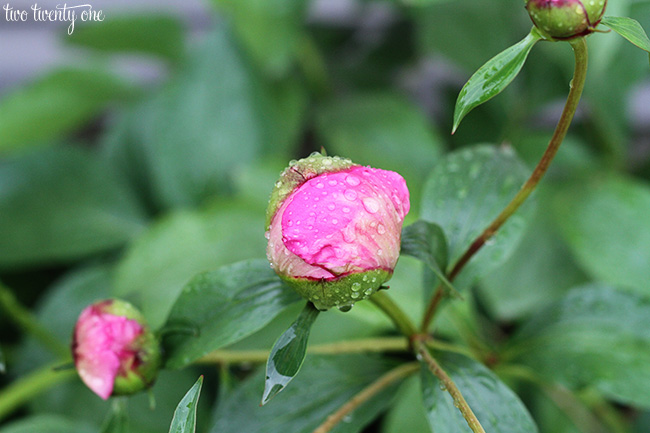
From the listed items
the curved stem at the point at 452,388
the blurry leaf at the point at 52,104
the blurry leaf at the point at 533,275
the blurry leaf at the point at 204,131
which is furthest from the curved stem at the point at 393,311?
the blurry leaf at the point at 52,104

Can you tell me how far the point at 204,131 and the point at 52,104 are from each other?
6.8 inches

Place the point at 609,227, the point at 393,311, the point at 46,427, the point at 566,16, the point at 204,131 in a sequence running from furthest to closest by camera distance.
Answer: the point at 204,131 → the point at 609,227 → the point at 46,427 → the point at 393,311 → the point at 566,16

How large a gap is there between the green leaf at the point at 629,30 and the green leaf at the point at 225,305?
167mm

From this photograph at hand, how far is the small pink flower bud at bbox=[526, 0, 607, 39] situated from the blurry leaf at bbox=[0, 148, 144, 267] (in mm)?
556

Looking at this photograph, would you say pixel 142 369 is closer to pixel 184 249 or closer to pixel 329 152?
pixel 184 249

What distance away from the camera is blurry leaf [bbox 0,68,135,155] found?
68 cm

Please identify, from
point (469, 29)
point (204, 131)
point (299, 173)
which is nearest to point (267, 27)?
point (204, 131)

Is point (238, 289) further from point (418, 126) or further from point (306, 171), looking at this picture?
point (418, 126)

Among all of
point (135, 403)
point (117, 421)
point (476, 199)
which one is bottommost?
Answer: point (135, 403)

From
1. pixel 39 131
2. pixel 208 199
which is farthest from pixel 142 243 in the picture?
pixel 39 131

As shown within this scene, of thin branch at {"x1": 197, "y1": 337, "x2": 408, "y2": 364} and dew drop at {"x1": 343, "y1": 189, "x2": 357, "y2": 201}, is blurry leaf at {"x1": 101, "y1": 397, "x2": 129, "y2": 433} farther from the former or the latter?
dew drop at {"x1": 343, "y1": 189, "x2": 357, "y2": 201}

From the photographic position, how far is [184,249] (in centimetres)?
54

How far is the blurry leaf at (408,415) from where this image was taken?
1.55 feet

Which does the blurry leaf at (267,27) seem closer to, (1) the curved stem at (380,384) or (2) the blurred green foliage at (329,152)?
(2) the blurred green foliage at (329,152)
